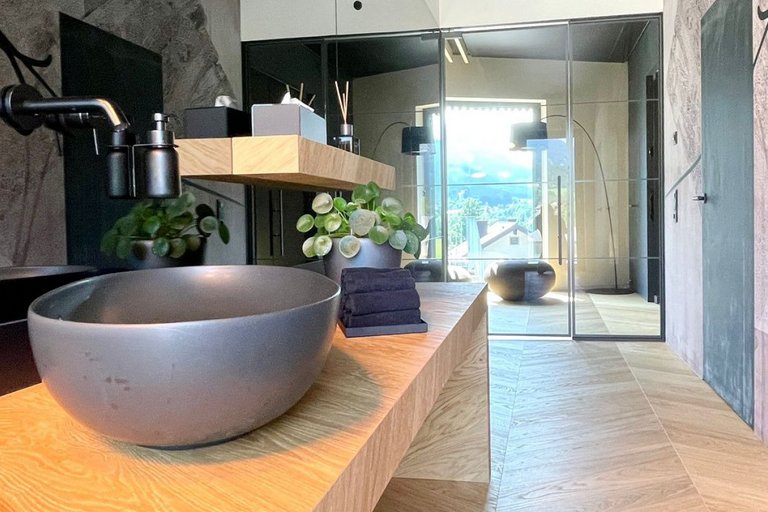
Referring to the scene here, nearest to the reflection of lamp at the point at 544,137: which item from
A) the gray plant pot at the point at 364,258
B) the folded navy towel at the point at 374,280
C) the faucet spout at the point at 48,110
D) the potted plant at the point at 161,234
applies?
the gray plant pot at the point at 364,258

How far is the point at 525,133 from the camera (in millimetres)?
4988

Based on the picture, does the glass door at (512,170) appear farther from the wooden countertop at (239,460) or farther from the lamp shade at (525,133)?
the wooden countertop at (239,460)

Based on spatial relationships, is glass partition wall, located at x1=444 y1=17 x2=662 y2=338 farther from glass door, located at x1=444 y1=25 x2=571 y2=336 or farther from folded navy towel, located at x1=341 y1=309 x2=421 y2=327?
folded navy towel, located at x1=341 y1=309 x2=421 y2=327

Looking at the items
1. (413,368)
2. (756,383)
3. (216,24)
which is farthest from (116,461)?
(756,383)

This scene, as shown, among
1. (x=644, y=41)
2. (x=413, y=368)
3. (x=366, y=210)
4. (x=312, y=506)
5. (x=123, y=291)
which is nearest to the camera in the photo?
(x=312, y=506)

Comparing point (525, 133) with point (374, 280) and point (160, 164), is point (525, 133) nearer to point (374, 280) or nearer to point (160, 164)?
point (374, 280)

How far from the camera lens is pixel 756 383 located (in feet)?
9.21

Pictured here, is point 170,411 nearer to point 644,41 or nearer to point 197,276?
point 197,276

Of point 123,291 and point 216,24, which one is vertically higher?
point 216,24

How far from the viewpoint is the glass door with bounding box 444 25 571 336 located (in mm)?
4930

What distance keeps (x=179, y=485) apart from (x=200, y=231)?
2.57 ft

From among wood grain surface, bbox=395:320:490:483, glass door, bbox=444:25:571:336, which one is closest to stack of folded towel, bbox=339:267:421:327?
wood grain surface, bbox=395:320:490:483

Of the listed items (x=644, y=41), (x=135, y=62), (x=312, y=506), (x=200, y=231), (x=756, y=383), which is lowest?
(x=756, y=383)

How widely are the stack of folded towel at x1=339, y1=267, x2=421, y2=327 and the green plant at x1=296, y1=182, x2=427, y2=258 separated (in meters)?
0.30
